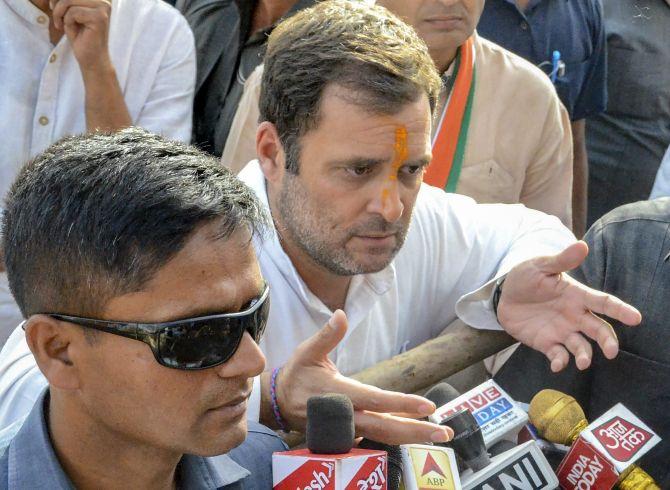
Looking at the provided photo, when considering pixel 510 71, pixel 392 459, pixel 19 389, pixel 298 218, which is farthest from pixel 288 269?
pixel 510 71

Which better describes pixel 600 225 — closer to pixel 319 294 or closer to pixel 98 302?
pixel 319 294

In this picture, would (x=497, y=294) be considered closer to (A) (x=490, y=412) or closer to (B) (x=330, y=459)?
(A) (x=490, y=412)

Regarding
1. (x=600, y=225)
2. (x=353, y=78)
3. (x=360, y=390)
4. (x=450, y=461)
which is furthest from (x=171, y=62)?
(x=450, y=461)

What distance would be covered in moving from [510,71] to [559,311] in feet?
4.49

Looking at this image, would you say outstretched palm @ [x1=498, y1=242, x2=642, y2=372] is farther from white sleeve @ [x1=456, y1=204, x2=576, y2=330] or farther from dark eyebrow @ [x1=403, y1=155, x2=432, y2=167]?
dark eyebrow @ [x1=403, y1=155, x2=432, y2=167]

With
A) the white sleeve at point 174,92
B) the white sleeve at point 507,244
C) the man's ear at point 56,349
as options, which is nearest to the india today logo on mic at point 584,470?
the white sleeve at point 507,244

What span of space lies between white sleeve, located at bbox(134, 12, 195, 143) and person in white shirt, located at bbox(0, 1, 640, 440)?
2.28 ft

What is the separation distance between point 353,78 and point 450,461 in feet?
3.83

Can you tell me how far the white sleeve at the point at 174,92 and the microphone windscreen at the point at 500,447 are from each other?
6.19 feet

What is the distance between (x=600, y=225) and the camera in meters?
2.93

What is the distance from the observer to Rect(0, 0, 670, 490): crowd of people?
179 centimetres

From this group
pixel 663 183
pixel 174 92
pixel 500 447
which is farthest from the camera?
pixel 663 183

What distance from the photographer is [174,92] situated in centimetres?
373

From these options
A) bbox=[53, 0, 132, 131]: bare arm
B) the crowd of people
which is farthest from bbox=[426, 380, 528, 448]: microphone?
bbox=[53, 0, 132, 131]: bare arm
